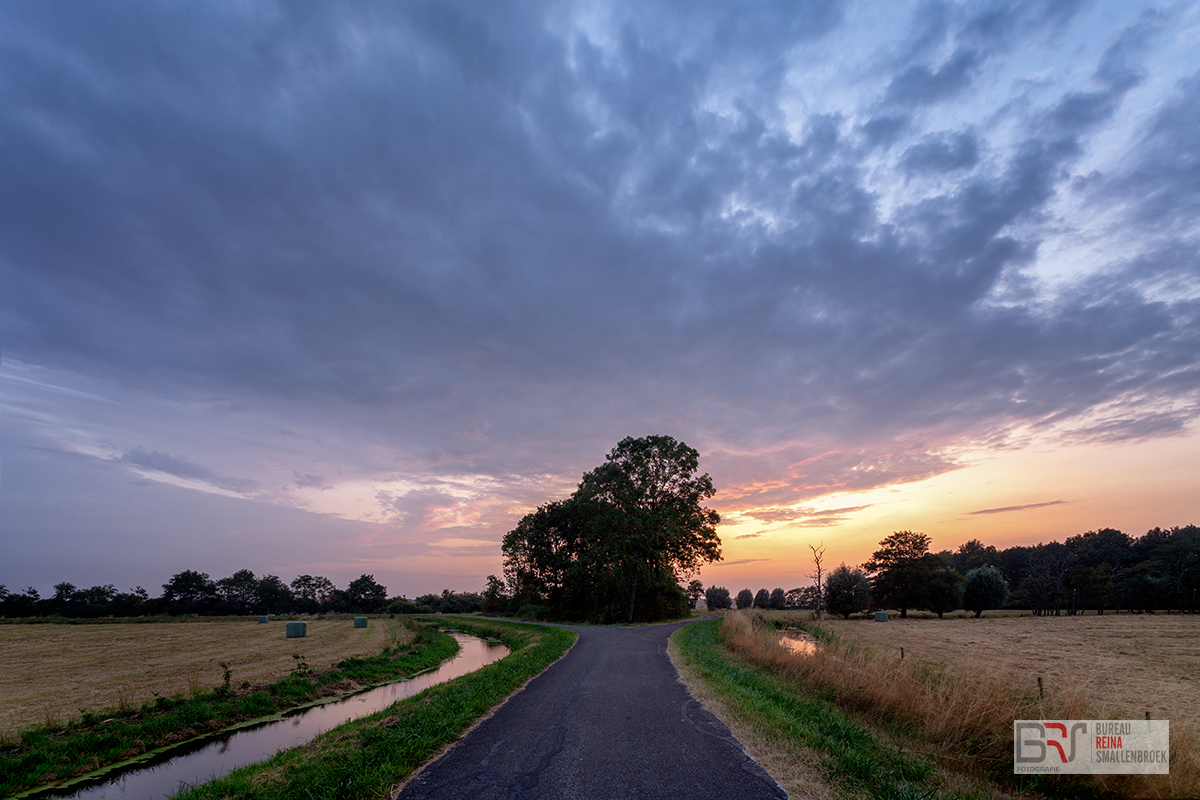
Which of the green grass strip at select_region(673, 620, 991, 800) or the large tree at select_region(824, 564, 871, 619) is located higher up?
the green grass strip at select_region(673, 620, 991, 800)

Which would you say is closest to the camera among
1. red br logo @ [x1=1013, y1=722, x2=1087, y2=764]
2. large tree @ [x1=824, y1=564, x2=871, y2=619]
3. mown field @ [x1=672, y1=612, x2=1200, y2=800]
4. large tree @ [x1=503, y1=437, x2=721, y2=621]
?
mown field @ [x1=672, y1=612, x2=1200, y2=800]

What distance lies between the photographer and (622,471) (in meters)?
43.3

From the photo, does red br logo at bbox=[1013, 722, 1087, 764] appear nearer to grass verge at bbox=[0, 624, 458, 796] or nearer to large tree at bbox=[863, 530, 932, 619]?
grass verge at bbox=[0, 624, 458, 796]

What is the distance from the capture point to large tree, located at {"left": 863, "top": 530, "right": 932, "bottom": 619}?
62.9 metres

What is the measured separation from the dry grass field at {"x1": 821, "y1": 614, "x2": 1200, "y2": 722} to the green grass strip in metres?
3.85

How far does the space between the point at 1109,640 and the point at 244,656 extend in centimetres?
5380

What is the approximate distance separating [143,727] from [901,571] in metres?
74.4

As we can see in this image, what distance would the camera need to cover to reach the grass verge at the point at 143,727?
9.75 meters

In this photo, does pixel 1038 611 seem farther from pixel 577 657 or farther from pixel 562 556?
pixel 577 657

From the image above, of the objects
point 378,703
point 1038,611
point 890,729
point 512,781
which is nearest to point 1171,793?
point 890,729

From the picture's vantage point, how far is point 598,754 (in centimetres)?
770

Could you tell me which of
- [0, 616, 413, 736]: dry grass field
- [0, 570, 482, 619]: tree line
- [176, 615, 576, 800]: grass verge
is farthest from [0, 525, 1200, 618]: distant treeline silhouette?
[176, 615, 576, 800]: grass verge

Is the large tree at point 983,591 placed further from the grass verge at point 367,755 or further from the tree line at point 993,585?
the grass verge at point 367,755

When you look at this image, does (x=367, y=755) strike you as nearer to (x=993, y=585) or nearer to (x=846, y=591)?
(x=846, y=591)
